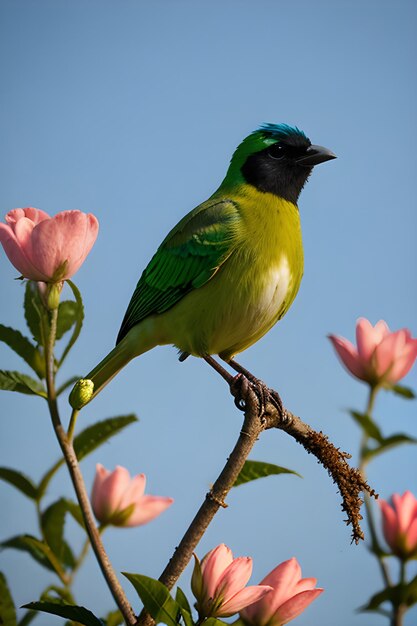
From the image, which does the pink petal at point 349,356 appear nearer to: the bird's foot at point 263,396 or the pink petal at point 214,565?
the bird's foot at point 263,396

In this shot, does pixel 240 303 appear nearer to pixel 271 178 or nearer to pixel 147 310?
pixel 147 310

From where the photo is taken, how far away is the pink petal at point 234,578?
4.24 ft

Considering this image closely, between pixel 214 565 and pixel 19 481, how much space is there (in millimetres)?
486

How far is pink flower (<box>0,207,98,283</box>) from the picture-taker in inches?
57.7

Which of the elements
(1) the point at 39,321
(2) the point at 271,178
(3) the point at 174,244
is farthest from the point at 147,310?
(1) the point at 39,321

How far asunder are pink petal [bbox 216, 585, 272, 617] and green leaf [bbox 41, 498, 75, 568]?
0.38m

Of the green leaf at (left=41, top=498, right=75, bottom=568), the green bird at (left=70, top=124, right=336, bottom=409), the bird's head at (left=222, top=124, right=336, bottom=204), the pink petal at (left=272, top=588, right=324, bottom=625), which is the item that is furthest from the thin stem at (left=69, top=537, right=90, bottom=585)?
the bird's head at (left=222, top=124, right=336, bottom=204)

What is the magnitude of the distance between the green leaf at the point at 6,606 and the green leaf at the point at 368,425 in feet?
2.65

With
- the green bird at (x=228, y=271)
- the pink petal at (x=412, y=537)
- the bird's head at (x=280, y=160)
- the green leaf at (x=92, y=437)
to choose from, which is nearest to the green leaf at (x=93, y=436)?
the green leaf at (x=92, y=437)

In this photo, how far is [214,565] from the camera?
133 cm

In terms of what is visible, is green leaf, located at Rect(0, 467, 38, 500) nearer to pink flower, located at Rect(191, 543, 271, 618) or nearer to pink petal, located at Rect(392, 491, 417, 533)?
pink flower, located at Rect(191, 543, 271, 618)

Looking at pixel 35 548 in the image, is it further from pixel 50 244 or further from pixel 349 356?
pixel 349 356

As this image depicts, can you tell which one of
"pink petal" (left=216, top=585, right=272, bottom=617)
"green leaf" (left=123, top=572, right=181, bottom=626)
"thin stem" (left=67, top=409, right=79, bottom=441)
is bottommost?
"green leaf" (left=123, top=572, right=181, bottom=626)

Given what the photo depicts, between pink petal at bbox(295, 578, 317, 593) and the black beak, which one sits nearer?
pink petal at bbox(295, 578, 317, 593)
